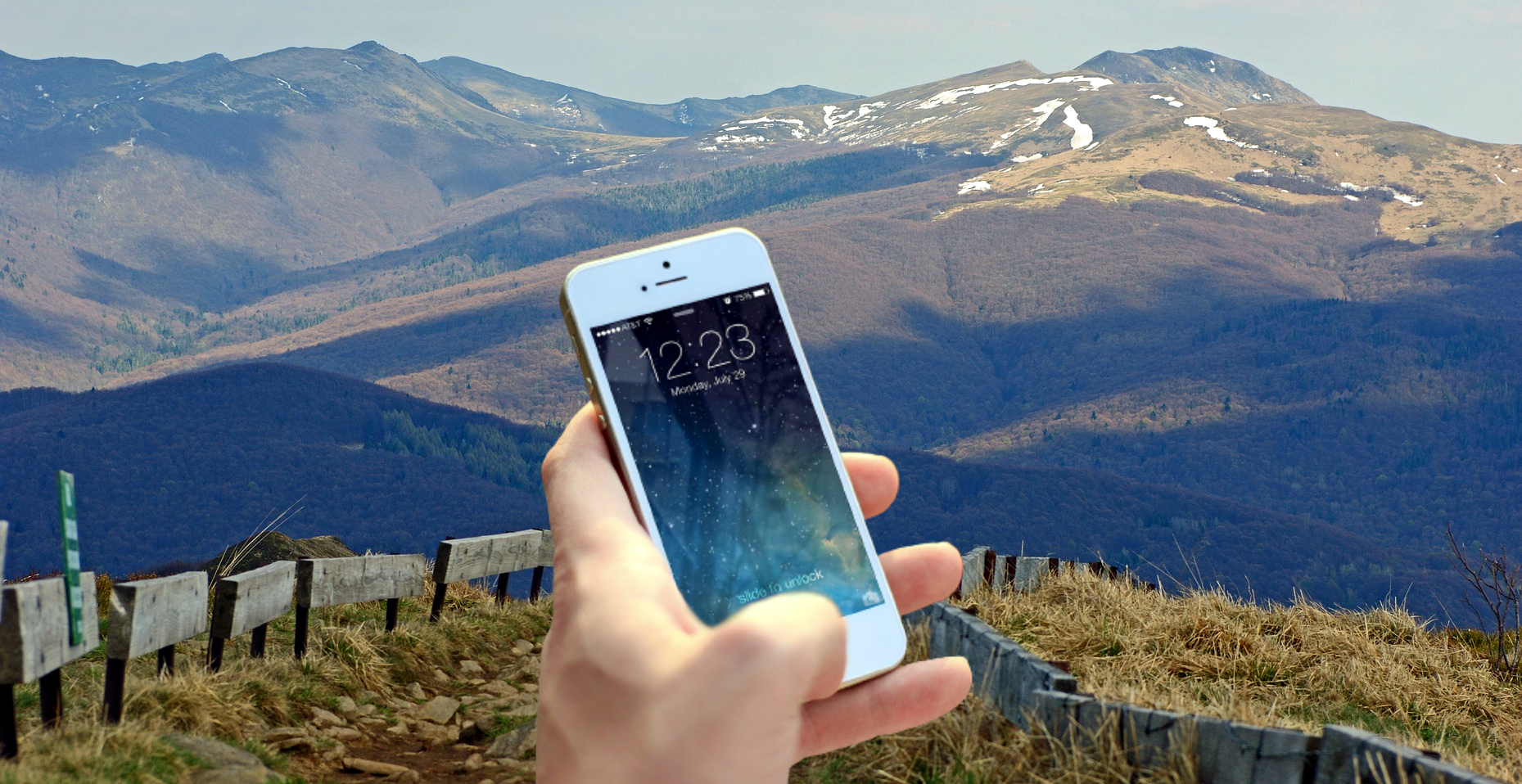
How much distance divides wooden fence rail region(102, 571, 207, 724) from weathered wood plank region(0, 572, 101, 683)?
14.8 inches

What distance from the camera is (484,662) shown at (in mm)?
9344

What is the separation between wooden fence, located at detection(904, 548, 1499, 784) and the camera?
3.80m

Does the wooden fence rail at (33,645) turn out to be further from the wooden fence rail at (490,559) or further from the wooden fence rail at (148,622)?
the wooden fence rail at (490,559)

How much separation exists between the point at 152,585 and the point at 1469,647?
9438mm

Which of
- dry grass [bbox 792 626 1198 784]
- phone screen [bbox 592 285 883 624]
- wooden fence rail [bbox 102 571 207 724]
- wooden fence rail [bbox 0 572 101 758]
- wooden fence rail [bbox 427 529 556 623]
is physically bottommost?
wooden fence rail [bbox 427 529 556 623]

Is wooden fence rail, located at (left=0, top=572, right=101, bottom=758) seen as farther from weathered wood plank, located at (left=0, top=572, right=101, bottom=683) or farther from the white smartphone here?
the white smartphone

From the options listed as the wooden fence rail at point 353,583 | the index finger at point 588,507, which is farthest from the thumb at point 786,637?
the wooden fence rail at point 353,583

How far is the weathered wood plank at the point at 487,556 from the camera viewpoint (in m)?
9.96

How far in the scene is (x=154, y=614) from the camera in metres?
5.91

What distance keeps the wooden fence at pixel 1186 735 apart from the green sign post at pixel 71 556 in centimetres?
404

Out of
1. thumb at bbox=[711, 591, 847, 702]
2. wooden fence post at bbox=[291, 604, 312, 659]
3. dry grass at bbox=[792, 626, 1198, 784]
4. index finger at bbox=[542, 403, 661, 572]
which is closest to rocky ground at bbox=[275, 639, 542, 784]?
wooden fence post at bbox=[291, 604, 312, 659]

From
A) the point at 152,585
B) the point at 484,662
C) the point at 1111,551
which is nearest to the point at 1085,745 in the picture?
the point at 152,585

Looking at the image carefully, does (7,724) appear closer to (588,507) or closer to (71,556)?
(71,556)

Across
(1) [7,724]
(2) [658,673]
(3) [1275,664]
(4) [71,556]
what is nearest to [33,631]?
(1) [7,724]
